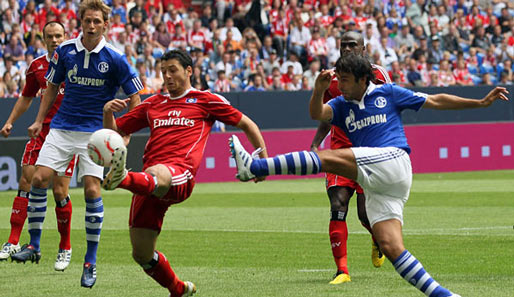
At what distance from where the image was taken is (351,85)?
7488mm

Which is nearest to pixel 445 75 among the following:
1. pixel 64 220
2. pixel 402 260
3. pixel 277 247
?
pixel 277 247

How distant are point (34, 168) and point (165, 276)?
11.8 ft

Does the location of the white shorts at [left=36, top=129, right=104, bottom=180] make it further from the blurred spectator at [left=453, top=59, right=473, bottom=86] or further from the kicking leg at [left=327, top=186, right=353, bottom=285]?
the blurred spectator at [left=453, top=59, right=473, bottom=86]

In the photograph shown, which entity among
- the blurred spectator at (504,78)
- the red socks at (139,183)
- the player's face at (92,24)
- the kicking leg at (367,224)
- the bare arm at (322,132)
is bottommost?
the blurred spectator at (504,78)

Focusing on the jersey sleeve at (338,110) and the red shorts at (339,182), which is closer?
the jersey sleeve at (338,110)

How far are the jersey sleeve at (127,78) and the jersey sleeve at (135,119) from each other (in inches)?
45.8

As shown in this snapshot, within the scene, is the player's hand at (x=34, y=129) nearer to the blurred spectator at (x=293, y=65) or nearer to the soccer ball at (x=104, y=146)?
the soccer ball at (x=104, y=146)

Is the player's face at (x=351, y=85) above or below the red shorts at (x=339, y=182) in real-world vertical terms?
above

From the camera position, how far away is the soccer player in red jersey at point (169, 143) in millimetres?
7477

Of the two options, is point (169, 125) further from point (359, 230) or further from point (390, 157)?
point (359, 230)

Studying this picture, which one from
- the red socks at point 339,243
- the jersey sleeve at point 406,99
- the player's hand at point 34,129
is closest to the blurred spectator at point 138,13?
the player's hand at point 34,129

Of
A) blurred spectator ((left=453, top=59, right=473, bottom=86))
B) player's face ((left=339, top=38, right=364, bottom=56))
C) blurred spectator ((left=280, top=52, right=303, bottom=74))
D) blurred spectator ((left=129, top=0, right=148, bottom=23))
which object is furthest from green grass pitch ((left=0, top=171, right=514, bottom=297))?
blurred spectator ((left=453, top=59, right=473, bottom=86))

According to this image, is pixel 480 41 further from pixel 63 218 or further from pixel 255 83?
pixel 63 218


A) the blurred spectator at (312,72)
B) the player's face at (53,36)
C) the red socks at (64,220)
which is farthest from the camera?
the blurred spectator at (312,72)
